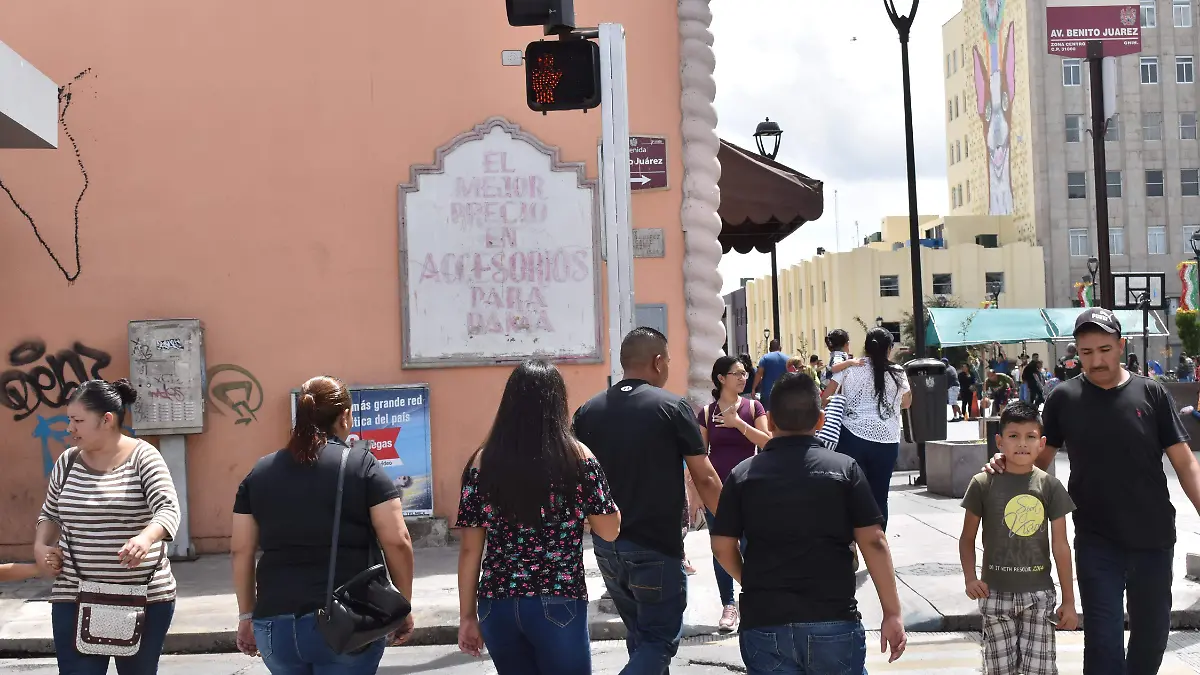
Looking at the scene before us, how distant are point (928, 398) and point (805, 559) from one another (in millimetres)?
10500

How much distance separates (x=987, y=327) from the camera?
34.9 m

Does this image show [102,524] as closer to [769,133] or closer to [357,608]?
[357,608]

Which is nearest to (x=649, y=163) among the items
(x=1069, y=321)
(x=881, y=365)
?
(x=881, y=365)

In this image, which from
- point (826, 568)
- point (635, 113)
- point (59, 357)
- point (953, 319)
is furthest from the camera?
point (953, 319)

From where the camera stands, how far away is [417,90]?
11695 mm

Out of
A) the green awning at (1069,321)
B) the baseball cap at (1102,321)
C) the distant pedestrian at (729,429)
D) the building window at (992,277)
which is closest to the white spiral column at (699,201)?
the distant pedestrian at (729,429)

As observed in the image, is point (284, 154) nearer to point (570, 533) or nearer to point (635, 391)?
point (635, 391)

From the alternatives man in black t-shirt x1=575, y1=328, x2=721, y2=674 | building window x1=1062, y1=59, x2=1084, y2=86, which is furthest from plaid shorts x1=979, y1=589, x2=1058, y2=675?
building window x1=1062, y1=59, x2=1084, y2=86

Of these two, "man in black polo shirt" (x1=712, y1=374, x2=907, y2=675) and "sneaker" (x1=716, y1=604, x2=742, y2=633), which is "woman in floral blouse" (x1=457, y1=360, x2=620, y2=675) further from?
"sneaker" (x1=716, y1=604, x2=742, y2=633)

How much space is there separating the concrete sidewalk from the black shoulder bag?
4.13m

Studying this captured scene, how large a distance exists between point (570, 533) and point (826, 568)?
0.87m

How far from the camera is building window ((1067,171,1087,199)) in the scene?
2751 inches

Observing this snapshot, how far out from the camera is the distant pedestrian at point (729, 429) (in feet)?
26.7

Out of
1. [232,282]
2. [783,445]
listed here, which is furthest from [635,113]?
[783,445]
